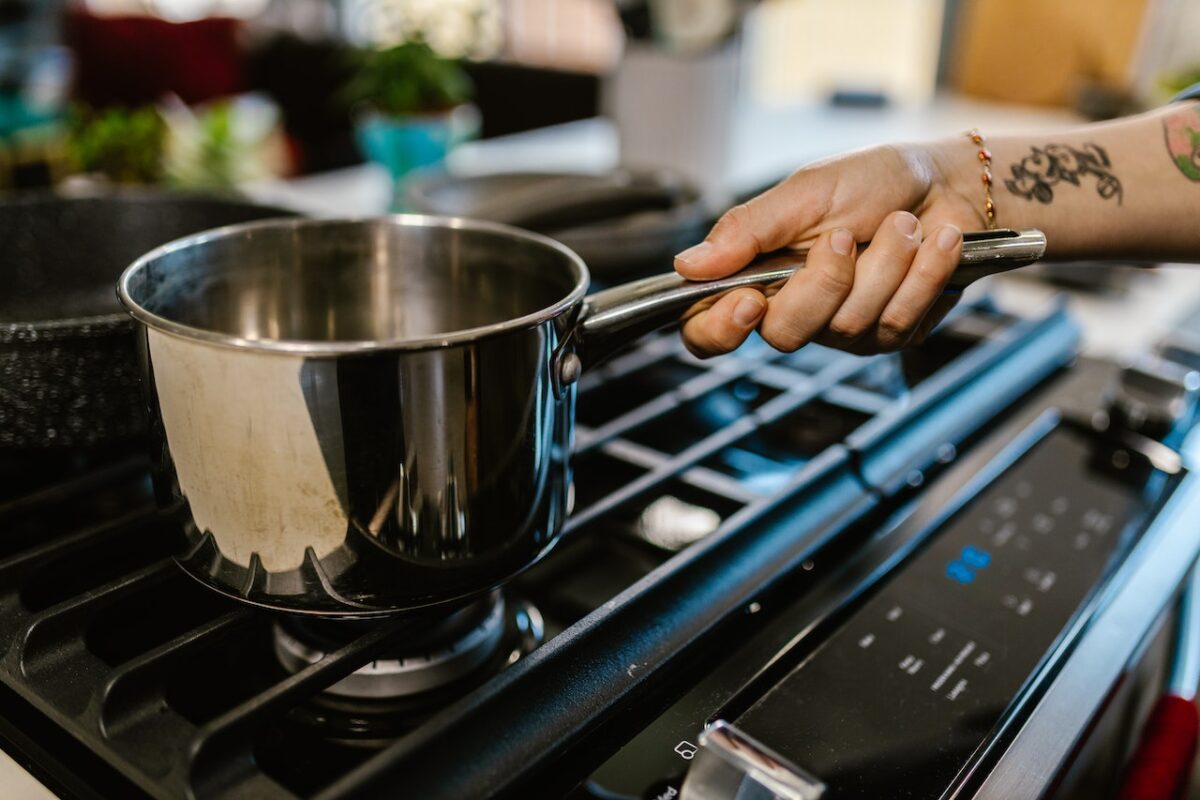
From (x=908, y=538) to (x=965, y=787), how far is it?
0.18 m

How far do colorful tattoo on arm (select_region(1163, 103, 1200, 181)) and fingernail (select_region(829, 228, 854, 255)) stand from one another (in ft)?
0.85

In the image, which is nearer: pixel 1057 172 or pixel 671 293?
pixel 671 293

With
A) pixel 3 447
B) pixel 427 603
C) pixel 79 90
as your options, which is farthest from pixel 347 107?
pixel 427 603

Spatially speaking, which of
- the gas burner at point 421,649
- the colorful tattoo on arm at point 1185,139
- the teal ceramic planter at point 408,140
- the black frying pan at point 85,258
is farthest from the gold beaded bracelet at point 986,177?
the teal ceramic planter at point 408,140

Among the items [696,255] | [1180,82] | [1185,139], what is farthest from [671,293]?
[1180,82]

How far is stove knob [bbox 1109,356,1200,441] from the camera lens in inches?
26.0

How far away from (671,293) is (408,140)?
0.83m

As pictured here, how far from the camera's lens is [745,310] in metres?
0.44

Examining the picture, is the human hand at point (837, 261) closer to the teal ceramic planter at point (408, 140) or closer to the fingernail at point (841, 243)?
the fingernail at point (841, 243)

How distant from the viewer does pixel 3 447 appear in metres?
0.52

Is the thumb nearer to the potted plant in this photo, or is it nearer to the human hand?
the human hand

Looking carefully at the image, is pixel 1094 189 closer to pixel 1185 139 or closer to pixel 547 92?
pixel 1185 139

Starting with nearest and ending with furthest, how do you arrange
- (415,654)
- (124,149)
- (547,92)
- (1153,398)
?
(415,654), (1153,398), (124,149), (547,92)

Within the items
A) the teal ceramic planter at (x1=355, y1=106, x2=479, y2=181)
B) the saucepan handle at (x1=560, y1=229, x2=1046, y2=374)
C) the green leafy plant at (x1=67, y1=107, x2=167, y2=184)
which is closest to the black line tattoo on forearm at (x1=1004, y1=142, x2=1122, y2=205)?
the saucepan handle at (x1=560, y1=229, x2=1046, y2=374)
